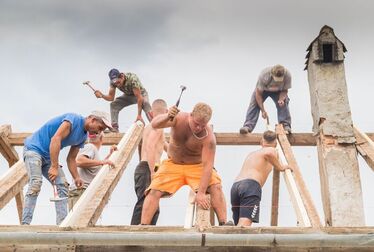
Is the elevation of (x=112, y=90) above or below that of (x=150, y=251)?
above

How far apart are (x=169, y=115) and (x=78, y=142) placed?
1.05 m

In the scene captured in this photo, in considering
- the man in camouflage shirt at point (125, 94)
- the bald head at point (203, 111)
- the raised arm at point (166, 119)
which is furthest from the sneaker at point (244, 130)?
the bald head at point (203, 111)

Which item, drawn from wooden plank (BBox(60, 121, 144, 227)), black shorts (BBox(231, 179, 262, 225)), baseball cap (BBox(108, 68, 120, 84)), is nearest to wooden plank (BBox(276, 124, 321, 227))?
black shorts (BBox(231, 179, 262, 225))

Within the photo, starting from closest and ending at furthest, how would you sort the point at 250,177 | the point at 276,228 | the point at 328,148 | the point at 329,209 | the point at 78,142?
the point at 276,228 → the point at 329,209 → the point at 328,148 → the point at 78,142 → the point at 250,177

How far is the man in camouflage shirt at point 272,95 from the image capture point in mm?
8820

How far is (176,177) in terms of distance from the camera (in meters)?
5.73

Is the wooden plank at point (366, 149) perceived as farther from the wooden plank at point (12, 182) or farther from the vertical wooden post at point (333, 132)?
the wooden plank at point (12, 182)

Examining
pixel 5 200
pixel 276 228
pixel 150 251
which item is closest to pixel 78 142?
pixel 5 200

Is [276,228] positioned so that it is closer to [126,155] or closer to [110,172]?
[110,172]

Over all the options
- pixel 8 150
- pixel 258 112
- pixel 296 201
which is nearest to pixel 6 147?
pixel 8 150

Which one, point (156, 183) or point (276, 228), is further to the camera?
point (156, 183)

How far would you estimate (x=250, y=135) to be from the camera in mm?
8883

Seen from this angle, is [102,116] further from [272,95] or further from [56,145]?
[272,95]

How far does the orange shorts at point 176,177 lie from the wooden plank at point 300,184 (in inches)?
32.3
